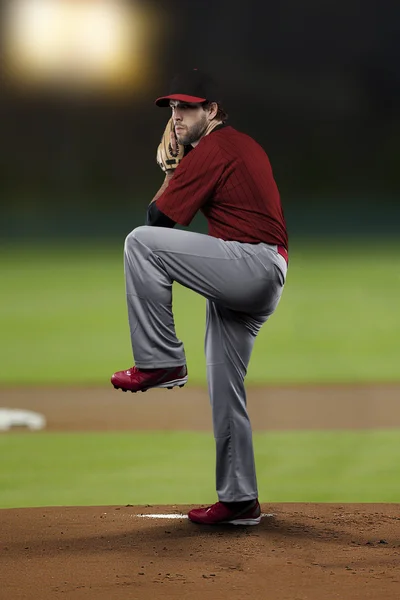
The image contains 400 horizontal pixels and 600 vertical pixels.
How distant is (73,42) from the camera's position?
30797mm

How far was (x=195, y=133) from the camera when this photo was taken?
4.20m

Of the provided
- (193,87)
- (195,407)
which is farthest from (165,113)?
(193,87)

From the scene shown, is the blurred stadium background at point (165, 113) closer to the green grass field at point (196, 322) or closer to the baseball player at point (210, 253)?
the green grass field at point (196, 322)

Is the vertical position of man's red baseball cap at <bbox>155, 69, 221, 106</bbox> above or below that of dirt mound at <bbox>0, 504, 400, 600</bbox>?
above

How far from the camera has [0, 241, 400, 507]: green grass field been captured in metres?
6.11

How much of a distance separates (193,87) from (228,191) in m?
0.42

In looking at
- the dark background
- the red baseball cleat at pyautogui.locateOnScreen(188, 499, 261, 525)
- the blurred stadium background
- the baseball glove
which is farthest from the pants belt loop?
the dark background

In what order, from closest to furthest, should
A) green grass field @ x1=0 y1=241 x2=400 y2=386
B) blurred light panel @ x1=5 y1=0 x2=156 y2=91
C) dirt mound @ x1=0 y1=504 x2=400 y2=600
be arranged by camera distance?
dirt mound @ x1=0 y1=504 x2=400 y2=600
green grass field @ x1=0 y1=241 x2=400 y2=386
blurred light panel @ x1=5 y1=0 x2=156 y2=91

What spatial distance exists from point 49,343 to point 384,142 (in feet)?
70.8

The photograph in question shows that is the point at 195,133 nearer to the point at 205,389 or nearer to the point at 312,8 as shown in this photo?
the point at 205,389

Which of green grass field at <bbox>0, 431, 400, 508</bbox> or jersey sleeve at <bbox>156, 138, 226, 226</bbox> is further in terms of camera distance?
green grass field at <bbox>0, 431, 400, 508</bbox>

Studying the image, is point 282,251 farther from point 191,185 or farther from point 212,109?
point 212,109

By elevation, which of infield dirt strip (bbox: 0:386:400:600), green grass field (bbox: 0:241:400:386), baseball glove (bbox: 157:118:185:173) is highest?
baseball glove (bbox: 157:118:185:173)

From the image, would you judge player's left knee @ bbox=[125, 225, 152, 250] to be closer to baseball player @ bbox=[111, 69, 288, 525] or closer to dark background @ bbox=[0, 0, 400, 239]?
baseball player @ bbox=[111, 69, 288, 525]
